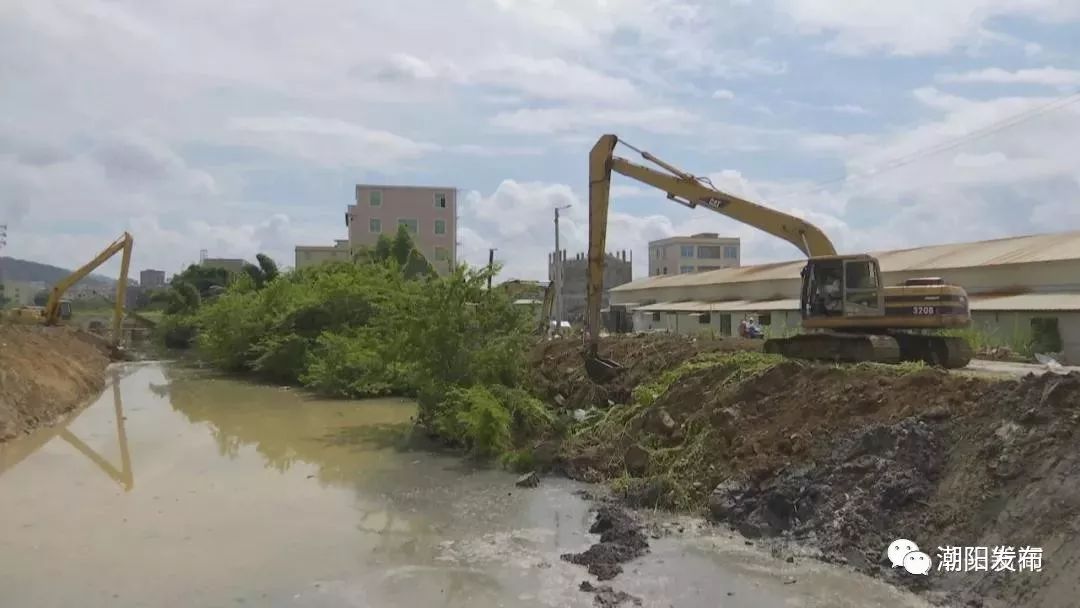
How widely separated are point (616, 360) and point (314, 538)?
10448 mm

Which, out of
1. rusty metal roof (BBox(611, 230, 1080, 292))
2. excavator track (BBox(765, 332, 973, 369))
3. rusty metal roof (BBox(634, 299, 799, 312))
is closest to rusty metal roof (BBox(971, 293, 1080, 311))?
rusty metal roof (BBox(611, 230, 1080, 292))

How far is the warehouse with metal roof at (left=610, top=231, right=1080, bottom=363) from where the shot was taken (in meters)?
20.8

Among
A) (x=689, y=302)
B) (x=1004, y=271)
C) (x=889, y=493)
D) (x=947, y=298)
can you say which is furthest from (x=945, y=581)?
(x=689, y=302)

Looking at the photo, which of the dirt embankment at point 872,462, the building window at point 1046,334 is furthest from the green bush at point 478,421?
the building window at point 1046,334

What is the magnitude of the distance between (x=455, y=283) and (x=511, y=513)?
6.96 meters

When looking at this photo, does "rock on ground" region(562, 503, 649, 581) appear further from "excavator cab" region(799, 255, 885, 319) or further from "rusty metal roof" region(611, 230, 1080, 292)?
"rusty metal roof" region(611, 230, 1080, 292)

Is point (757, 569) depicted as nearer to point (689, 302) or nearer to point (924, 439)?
point (924, 439)

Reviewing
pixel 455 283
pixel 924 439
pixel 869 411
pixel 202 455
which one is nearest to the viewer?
pixel 924 439

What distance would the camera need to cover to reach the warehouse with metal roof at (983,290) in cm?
2084

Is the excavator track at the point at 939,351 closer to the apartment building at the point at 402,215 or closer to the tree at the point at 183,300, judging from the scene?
the tree at the point at 183,300

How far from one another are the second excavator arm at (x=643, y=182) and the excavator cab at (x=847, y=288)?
1.76m

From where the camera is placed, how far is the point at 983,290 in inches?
997

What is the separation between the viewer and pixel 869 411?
1080 cm

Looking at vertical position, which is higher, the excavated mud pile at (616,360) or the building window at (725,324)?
the building window at (725,324)
